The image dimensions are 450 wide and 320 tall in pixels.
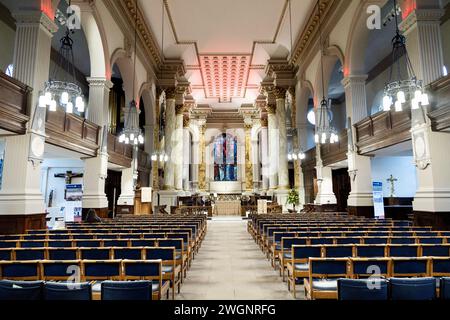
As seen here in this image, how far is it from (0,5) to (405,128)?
38.4 feet

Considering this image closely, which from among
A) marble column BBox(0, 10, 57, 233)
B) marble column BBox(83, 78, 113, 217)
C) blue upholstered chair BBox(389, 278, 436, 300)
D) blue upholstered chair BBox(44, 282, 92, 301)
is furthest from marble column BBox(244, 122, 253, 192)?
blue upholstered chair BBox(44, 282, 92, 301)

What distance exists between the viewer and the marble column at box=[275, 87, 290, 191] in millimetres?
16750

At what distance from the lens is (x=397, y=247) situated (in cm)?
370

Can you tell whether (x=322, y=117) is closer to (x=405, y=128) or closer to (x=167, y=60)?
(x=405, y=128)

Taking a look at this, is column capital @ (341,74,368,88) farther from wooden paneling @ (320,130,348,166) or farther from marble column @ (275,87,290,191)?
marble column @ (275,87,290,191)

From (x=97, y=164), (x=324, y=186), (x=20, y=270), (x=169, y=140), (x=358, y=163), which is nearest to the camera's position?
(x=20, y=270)

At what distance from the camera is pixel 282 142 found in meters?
17.0

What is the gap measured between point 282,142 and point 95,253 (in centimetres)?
1414

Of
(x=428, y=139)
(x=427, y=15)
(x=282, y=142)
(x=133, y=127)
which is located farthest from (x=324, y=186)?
(x=133, y=127)

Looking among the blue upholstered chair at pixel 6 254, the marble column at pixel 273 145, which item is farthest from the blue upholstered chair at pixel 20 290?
the marble column at pixel 273 145

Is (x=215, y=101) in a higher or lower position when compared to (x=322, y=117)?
higher

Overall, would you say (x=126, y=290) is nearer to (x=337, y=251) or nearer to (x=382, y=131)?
(x=337, y=251)

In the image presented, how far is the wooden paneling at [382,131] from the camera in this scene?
760cm

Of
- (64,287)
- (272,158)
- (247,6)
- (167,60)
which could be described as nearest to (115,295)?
(64,287)
